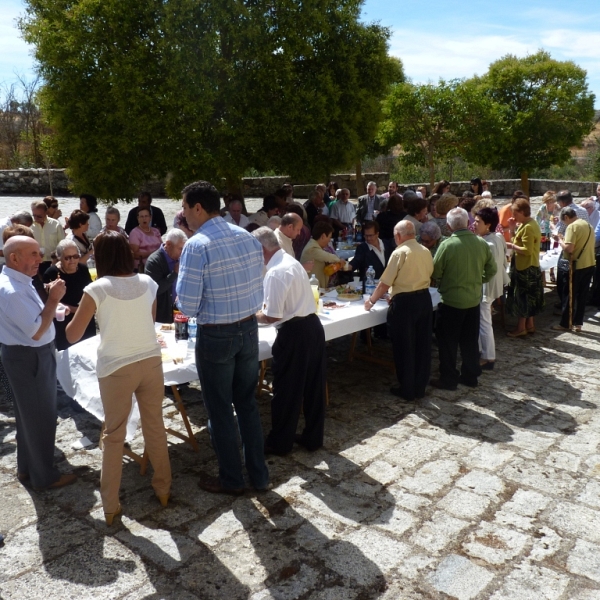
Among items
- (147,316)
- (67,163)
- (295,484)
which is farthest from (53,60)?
(295,484)

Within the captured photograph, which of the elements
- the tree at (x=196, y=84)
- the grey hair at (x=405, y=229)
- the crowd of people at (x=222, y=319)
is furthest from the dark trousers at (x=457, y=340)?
the tree at (x=196, y=84)

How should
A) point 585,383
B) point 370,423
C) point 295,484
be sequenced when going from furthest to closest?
point 585,383 < point 370,423 < point 295,484

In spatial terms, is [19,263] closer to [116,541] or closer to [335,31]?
[116,541]

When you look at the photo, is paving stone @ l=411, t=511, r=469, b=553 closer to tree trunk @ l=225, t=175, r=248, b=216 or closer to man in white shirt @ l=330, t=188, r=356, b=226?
tree trunk @ l=225, t=175, r=248, b=216

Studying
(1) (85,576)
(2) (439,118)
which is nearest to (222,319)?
(1) (85,576)

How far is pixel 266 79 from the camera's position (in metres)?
9.11

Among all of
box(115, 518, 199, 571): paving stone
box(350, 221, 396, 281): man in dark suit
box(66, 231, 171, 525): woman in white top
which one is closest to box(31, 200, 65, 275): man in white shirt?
box(350, 221, 396, 281): man in dark suit

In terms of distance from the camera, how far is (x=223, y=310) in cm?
381

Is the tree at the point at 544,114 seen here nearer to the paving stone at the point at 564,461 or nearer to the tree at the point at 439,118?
the tree at the point at 439,118

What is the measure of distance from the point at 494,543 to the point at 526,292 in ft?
14.8

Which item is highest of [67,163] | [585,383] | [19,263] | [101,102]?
[101,102]

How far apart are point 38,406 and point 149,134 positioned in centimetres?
557

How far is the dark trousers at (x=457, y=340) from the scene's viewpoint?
5.97 meters

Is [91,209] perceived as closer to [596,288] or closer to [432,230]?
[432,230]
